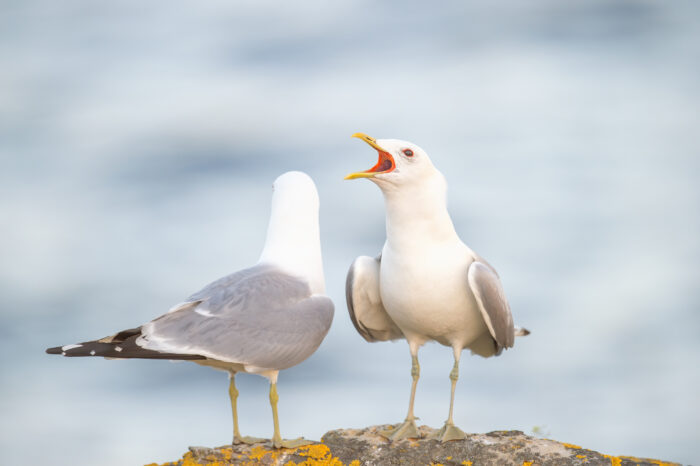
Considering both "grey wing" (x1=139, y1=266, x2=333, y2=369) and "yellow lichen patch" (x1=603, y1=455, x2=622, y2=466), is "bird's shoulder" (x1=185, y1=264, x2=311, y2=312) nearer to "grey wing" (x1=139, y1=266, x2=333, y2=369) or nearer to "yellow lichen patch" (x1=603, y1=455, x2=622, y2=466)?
"grey wing" (x1=139, y1=266, x2=333, y2=369)

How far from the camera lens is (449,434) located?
32.4 feet

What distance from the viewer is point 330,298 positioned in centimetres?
1004

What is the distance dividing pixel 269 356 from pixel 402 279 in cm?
164

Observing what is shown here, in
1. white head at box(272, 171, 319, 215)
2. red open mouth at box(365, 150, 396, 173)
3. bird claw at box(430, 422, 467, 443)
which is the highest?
red open mouth at box(365, 150, 396, 173)

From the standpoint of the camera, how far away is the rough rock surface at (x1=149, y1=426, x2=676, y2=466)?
933 cm

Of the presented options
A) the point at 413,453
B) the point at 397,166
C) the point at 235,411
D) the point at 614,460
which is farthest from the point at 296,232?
the point at 614,460

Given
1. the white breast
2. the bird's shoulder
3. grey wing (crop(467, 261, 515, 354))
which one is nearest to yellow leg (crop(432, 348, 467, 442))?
the white breast

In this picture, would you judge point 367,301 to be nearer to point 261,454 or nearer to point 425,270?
point 425,270

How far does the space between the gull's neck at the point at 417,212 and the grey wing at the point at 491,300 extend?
1.65 ft

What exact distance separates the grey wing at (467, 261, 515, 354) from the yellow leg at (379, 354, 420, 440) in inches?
34.0

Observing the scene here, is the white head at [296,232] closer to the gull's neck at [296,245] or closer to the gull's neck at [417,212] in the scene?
the gull's neck at [296,245]

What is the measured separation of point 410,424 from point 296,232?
7.49ft

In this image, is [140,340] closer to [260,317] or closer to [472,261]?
[260,317]

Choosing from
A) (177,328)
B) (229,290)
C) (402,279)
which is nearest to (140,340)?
(177,328)
